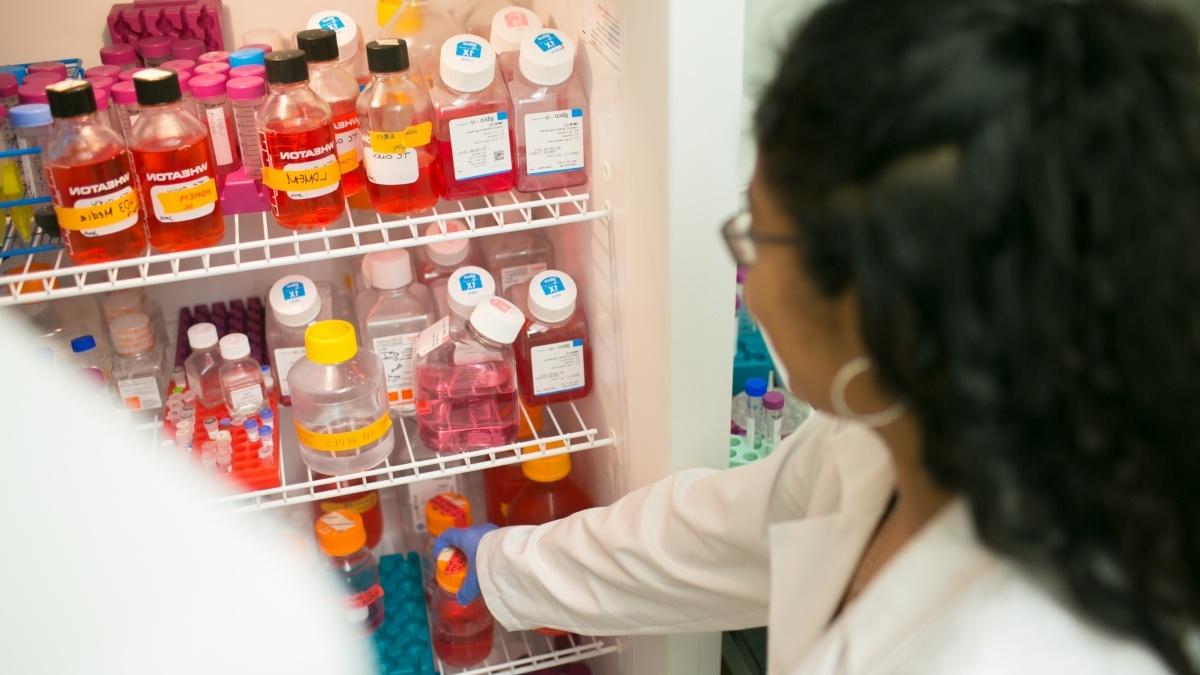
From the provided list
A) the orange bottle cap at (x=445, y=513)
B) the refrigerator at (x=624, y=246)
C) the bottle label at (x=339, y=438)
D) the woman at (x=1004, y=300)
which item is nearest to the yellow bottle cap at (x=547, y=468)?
the refrigerator at (x=624, y=246)

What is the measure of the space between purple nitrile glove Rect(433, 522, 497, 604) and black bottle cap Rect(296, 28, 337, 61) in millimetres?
630

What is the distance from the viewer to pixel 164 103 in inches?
44.3

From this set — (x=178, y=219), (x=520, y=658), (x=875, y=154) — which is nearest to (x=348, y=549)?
(x=520, y=658)

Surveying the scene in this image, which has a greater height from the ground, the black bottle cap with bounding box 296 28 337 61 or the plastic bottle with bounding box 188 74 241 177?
the black bottle cap with bounding box 296 28 337 61

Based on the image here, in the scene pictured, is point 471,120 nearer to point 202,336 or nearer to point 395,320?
point 395,320

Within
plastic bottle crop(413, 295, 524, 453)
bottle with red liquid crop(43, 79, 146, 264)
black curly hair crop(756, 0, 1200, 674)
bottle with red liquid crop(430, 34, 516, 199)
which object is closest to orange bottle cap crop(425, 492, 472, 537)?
plastic bottle crop(413, 295, 524, 453)

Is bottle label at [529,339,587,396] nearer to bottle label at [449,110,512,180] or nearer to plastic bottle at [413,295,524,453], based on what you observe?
plastic bottle at [413,295,524,453]

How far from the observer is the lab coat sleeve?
3.53ft

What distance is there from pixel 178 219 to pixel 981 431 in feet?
2.93

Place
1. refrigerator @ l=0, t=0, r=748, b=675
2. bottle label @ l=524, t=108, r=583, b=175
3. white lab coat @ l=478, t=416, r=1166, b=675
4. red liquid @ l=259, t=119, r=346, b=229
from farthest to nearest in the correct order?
1. bottle label @ l=524, t=108, r=583, b=175
2. red liquid @ l=259, t=119, r=346, b=229
3. refrigerator @ l=0, t=0, r=748, b=675
4. white lab coat @ l=478, t=416, r=1166, b=675

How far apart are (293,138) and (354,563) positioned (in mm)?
740

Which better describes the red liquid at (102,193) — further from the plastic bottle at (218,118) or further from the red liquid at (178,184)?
the plastic bottle at (218,118)

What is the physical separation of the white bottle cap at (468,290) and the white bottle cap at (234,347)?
27 cm

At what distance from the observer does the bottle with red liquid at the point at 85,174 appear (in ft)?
3.56
